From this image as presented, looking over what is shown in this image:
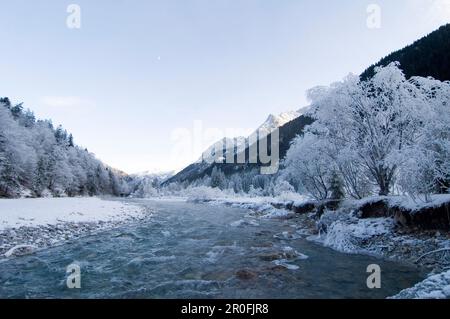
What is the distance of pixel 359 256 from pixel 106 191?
113975 millimetres

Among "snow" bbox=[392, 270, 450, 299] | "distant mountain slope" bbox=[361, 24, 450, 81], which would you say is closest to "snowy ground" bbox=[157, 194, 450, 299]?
"snow" bbox=[392, 270, 450, 299]

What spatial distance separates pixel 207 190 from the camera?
115062 millimetres

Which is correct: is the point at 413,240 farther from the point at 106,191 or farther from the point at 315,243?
the point at 106,191

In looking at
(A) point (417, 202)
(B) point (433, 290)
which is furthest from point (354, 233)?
(B) point (433, 290)

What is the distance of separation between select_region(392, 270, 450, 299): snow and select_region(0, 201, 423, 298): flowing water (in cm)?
119

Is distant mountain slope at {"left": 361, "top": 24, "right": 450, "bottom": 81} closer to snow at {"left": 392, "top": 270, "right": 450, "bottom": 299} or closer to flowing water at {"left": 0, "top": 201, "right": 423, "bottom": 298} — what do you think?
flowing water at {"left": 0, "top": 201, "right": 423, "bottom": 298}

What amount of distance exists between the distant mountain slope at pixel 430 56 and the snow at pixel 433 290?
61.3 metres

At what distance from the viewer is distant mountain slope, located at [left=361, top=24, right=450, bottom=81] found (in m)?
59.9

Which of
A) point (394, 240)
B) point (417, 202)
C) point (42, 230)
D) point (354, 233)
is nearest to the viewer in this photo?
point (394, 240)

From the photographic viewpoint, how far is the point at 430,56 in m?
63.4

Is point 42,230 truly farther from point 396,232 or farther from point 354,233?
point 396,232

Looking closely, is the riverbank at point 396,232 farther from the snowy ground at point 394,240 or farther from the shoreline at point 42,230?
the shoreline at point 42,230

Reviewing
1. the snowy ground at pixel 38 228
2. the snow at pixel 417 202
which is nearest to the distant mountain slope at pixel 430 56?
the snow at pixel 417 202

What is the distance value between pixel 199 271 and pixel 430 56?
7213 cm
